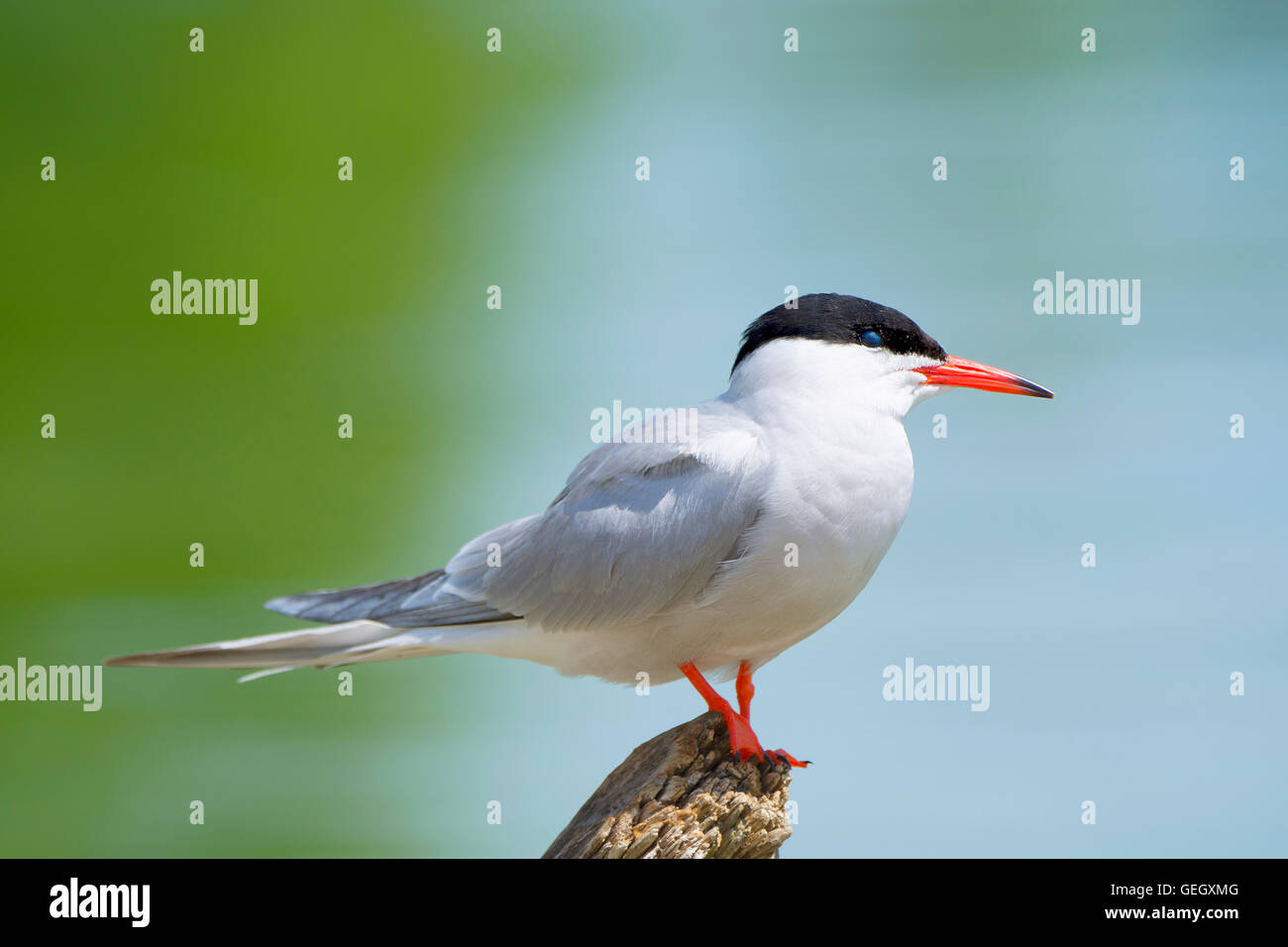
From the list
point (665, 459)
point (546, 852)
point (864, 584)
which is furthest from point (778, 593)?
point (546, 852)

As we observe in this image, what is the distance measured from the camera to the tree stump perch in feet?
7.54

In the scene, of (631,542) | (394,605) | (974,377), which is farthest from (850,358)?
(394,605)

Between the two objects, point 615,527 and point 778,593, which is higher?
point 615,527

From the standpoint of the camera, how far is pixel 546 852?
8.00 feet

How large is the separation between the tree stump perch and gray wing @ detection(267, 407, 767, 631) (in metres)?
0.30

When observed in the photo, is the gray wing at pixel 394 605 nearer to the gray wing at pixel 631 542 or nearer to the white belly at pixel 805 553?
the gray wing at pixel 631 542

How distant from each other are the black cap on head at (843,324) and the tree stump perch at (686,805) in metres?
0.87

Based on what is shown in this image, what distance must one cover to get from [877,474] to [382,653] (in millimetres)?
1181

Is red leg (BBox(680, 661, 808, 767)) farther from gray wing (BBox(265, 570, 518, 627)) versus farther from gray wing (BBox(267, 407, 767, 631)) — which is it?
gray wing (BBox(265, 570, 518, 627))

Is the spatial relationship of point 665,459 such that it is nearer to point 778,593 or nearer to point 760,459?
point 760,459

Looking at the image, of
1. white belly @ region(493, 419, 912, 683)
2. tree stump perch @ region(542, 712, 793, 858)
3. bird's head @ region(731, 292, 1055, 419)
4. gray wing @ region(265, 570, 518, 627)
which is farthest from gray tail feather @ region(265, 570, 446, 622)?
bird's head @ region(731, 292, 1055, 419)

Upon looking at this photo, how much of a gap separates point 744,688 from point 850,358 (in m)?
0.81

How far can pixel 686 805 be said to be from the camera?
235 centimetres

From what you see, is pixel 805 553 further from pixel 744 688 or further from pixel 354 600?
pixel 354 600
